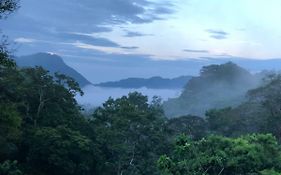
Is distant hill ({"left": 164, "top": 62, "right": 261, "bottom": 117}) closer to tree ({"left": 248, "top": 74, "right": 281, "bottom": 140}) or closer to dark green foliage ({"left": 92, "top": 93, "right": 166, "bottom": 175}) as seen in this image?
tree ({"left": 248, "top": 74, "right": 281, "bottom": 140})

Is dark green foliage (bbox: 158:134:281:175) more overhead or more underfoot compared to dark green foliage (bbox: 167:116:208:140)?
more overhead

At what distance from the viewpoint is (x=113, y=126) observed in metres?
35.9

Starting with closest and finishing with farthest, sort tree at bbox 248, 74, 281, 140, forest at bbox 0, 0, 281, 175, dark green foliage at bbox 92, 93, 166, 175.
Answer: forest at bbox 0, 0, 281, 175, dark green foliage at bbox 92, 93, 166, 175, tree at bbox 248, 74, 281, 140

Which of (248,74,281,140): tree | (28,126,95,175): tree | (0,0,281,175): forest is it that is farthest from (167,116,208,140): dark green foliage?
(28,126,95,175): tree

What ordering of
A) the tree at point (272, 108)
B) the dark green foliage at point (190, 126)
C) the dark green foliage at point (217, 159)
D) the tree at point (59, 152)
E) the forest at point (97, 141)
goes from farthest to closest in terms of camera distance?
the tree at point (272, 108) < the dark green foliage at point (190, 126) < the tree at point (59, 152) < the forest at point (97, 141) < the dark green foliage at point (217, 159)

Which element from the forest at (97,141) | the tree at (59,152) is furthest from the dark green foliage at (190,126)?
the tree at (59,152)

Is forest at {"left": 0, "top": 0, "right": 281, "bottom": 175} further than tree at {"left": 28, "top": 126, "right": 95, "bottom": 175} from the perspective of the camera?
No

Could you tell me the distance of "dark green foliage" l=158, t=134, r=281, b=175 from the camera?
71.8ft

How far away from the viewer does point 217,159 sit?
2203cm

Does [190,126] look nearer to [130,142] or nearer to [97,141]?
[130,142]

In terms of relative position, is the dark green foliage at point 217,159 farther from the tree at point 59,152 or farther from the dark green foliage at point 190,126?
the dark green foliage at point 190,126

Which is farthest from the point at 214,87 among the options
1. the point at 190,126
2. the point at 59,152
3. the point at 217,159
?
the point at 217,159

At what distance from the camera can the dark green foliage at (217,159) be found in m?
21.9

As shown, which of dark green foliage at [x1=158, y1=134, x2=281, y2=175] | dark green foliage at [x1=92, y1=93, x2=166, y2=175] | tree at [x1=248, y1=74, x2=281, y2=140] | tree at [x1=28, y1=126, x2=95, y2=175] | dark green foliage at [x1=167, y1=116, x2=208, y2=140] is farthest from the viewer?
tree at [x1=248, y1=74, x2=281, y2=140]
